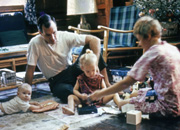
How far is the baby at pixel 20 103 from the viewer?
2365mm


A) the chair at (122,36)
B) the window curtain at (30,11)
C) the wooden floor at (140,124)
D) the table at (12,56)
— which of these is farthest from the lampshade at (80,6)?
the wooden floor at (140,124)

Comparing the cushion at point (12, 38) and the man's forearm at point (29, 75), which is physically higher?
the cushion at point (12, 38)

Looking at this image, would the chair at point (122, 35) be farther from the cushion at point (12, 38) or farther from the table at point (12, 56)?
the cushion at point (12, 38)

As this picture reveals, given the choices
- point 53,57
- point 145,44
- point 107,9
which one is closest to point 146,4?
point 107,9

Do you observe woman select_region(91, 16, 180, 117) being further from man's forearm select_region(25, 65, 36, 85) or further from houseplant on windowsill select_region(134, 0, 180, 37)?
houseplant on windowsill select_region(134, 0, 180, 37)

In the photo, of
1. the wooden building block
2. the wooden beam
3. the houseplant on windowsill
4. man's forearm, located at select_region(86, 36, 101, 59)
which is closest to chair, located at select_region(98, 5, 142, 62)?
the houseplant on windowsill

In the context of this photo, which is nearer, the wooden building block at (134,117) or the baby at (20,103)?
the wooden building block at (134,117)

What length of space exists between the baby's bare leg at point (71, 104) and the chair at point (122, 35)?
49.9 inches

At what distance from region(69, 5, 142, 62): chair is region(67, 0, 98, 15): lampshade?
0.39 m

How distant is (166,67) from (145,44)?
22cm

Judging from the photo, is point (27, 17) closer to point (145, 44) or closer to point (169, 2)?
point (169, 2)

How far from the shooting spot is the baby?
2.37 metres

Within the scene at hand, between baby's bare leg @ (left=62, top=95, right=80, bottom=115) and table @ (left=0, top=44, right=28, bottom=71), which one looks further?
table @ (left=0, top=44, right=28, bottom=71)

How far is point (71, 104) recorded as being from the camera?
7.80 ft
